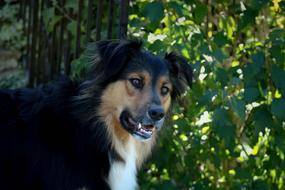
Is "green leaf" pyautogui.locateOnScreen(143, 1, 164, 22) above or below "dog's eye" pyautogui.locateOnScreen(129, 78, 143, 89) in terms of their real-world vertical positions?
above

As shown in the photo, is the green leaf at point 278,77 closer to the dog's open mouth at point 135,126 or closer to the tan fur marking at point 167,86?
the tan fur marking at point 167,86

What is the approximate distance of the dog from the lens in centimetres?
494

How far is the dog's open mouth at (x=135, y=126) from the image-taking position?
495 centimetres

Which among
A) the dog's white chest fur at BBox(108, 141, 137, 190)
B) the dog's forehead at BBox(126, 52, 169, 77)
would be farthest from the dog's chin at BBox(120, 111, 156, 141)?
the dog's forehead at BBox(126, 52, 169, 77)

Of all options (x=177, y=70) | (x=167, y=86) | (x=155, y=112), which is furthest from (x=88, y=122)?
(x=177, y=70)

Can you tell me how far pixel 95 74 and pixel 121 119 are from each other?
347mm

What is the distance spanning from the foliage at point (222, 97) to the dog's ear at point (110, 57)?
415 millimetres

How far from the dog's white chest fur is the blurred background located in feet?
1.01

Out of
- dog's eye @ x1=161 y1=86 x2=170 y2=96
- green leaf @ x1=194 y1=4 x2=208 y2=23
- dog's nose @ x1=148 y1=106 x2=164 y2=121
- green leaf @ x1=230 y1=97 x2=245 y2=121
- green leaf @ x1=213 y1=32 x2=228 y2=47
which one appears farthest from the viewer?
green leaf @ x1=194 y1=4 x2=208 y2=23

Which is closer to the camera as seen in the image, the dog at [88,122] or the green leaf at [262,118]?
the dog at [88,122]

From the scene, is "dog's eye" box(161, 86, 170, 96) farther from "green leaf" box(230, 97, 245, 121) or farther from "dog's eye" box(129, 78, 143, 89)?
"green leaf" box(230, 97, 245, 121)

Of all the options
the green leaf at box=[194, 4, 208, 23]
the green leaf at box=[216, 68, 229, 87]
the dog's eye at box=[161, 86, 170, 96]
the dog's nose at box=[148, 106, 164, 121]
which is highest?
the green leaf at box=[194, 4, 208, 23]

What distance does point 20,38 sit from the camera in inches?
291

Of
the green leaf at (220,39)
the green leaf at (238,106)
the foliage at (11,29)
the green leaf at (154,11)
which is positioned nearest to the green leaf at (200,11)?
the green leaf at (220,39)
